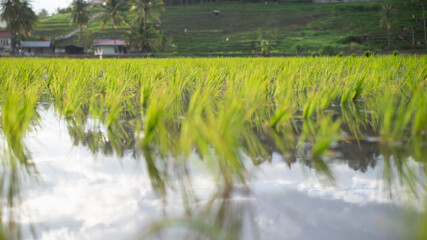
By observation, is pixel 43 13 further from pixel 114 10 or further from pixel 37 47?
pixel 114 10

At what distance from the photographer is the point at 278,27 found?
5550 centimetres

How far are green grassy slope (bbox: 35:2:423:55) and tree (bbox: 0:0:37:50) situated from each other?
23.9ft

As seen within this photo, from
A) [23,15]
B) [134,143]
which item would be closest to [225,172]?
[134,143]

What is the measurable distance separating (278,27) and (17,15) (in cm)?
3103

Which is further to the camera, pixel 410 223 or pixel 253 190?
pixel 253 190

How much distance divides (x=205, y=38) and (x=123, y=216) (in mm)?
48426

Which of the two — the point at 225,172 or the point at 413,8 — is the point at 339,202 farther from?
the point at 413,8

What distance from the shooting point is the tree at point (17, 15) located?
158ft

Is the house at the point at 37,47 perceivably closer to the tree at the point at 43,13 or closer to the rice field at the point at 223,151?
the rice field at the point at 223,151

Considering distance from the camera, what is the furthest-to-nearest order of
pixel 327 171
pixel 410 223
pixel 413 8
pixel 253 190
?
pixel 413 8 < pixel 327 171 < pixel 253 190 < pixel 410 223

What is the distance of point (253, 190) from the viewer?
1681 millimetres

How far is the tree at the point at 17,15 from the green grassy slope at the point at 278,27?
729cm

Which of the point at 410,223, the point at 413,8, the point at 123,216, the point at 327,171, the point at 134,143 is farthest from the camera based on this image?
the point at 413,8

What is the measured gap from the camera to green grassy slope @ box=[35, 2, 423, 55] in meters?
43.7
